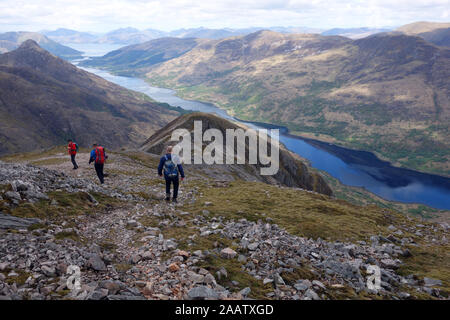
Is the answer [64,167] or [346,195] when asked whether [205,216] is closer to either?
[64,167]

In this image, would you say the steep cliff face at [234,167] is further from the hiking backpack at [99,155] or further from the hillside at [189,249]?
the hillside at [189,249]

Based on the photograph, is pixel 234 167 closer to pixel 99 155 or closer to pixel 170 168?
pixel 99 155

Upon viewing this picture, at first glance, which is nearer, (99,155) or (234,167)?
(99,155)

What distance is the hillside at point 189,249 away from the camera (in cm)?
909

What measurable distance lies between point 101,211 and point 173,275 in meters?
9.21

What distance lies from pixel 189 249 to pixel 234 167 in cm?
5198

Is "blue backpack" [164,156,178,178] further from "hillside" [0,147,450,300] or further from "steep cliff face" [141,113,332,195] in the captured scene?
"steep cliff face" [141,113,332,195]

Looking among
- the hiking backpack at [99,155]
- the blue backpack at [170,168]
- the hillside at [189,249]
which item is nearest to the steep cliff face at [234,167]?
the hiking backpack at [99,155]

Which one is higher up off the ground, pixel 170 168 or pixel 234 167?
pixel 170 168

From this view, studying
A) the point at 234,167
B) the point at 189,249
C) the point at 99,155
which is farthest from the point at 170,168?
the point at 234,167

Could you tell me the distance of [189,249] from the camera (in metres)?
12.3


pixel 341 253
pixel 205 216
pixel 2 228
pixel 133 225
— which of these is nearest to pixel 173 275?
pixel 133 225

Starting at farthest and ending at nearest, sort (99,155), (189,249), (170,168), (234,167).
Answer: (234,167) → (99,155) → (170,168) → (189,249)

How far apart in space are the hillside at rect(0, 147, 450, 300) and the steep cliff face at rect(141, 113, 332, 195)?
34.0m
